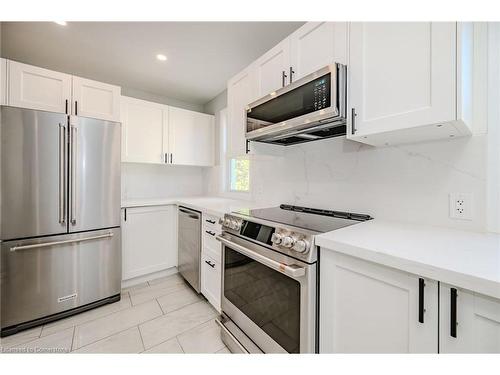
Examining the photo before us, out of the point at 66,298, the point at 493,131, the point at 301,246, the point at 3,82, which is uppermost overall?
the point at 3,82

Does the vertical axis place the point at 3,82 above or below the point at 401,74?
above

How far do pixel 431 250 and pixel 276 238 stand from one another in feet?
2.06

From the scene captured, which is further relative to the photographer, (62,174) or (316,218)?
(62,174)

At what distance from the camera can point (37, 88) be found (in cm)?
185

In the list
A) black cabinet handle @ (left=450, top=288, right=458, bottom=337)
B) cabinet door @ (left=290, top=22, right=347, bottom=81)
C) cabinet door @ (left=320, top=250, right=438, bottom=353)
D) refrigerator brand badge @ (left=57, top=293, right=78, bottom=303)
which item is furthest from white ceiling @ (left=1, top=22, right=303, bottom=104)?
refrigerator brand badge @ (left=57, top=293, right=78, bottom=303)

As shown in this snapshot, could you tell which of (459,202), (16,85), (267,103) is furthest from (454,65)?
(16,85)

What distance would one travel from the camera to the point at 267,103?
4.97 ft

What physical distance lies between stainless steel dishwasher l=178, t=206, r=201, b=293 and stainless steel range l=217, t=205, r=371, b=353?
0.64 metres

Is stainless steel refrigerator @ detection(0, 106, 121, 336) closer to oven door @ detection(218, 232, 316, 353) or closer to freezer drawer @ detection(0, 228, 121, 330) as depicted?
freezer drawer @ detection(0, 228, 121, 330)

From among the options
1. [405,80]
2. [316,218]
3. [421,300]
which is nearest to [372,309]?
[421,300]

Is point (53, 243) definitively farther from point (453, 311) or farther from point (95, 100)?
point (453, 311)

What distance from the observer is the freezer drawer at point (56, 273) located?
1.65 m

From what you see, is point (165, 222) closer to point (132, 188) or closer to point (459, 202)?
point (132, 188)
